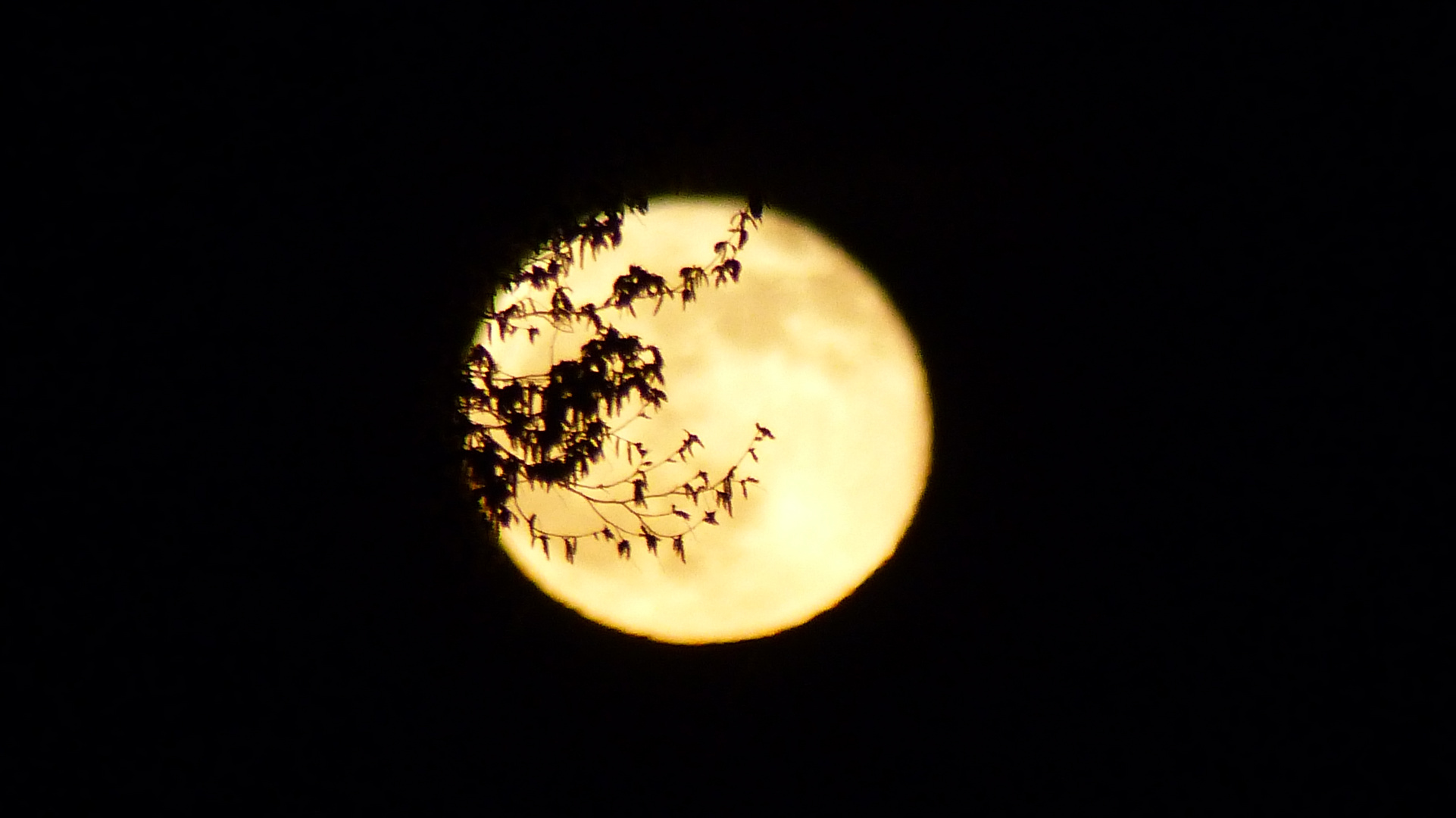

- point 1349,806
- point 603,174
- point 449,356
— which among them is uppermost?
point 603,174

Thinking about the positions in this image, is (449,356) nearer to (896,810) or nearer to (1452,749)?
(896,810)

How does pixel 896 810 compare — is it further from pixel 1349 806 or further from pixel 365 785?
pixel 365 785

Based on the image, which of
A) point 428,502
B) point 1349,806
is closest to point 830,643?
point 1349,806

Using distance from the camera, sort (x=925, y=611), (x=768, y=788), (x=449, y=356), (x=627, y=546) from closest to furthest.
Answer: (x=449, y=356), (x=627, y=546), (x=768, y=788), (x=925, y=611)

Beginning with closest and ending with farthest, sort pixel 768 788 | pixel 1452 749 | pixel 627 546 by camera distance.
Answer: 1. pixel 627 546
2. pixel 1452 749
3. pixel 768 788

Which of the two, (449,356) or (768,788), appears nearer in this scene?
(449,356)

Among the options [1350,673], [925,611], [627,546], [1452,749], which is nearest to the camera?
[627,546]

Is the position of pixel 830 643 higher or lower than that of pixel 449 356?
lower

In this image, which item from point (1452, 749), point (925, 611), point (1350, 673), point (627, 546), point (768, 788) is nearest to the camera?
point (627, 546)

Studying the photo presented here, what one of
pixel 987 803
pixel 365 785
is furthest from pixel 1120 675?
pixel 365 785
